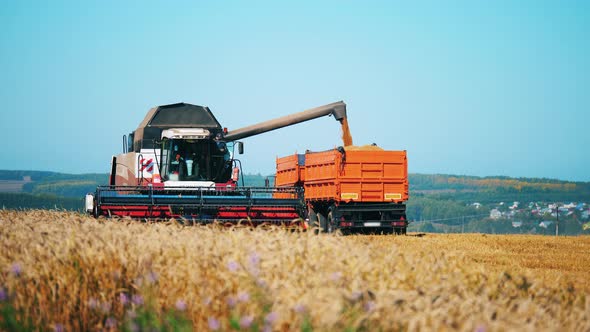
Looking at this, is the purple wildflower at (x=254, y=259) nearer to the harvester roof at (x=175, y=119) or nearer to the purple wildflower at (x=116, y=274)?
the purple wildflower at (x=116, y=274)

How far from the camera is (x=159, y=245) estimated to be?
328 inches

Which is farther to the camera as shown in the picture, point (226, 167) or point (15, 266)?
point (226, 167)

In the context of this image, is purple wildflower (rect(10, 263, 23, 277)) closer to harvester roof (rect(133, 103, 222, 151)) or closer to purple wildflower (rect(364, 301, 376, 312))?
purple wildflower (rect(364, 301, 376, 312))

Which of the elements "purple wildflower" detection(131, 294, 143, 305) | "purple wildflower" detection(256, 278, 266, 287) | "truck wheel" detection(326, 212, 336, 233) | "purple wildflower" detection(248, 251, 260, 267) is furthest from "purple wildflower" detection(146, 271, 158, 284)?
"truck wheel" detection(326, 212, 336, 233)

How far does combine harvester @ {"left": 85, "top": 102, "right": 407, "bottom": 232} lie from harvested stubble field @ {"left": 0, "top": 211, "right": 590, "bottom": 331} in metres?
6.05

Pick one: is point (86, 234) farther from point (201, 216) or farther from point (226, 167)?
point (226, 167)

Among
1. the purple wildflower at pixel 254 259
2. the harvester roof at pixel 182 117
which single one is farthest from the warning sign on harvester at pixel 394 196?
the purple wildflower at pixel 254 259

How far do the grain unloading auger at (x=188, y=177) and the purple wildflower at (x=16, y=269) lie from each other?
762 cm

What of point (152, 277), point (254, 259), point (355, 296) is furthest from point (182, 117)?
point (355, 296)

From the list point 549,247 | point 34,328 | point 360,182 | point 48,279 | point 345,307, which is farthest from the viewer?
point 360,182

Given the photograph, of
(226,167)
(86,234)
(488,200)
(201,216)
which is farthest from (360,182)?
(488,200)

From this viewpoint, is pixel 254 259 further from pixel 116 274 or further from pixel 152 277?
pixel 116 274

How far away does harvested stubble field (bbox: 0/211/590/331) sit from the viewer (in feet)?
19.4

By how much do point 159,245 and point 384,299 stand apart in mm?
2953
